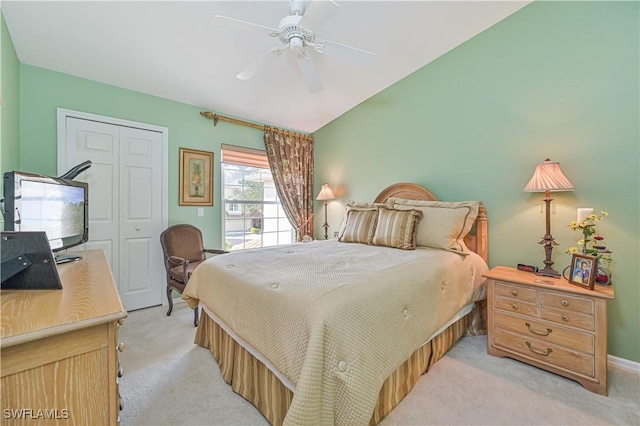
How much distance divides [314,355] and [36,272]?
3.51 feet

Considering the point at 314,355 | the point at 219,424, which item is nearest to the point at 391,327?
the point at 314,355

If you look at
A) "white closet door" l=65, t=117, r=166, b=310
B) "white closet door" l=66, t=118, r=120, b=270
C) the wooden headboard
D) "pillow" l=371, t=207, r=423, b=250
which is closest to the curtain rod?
"white closet door" l=65, t=117, r=166, b=310

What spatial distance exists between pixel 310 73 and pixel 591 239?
2613 millimetres

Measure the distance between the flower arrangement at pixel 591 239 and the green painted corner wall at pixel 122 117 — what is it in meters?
3.68

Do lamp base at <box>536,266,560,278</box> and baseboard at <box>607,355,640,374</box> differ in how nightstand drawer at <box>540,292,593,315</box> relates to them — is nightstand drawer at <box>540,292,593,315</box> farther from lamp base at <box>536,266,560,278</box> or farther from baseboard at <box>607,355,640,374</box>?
baseboard at <box>607,355,640,374</box>

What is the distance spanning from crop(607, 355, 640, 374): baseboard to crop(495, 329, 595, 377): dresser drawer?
0.59m

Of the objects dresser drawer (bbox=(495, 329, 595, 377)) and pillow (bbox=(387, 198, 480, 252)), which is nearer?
dresser drawer (bbox=(495, 329, 595, 377))

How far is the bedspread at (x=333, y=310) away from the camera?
1109 mm

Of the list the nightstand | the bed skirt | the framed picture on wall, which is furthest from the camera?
the framed picture on wall

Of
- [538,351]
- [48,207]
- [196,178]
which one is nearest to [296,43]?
[48,207]

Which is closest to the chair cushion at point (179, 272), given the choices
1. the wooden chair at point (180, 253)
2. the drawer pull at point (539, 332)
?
the wooden chair at point (180, 253)

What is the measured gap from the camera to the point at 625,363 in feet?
6.53

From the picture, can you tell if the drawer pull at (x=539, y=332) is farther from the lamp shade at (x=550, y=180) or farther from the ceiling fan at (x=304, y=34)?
the ceiling fan at (x=304, y=34)

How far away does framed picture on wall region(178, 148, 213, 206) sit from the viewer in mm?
3385
